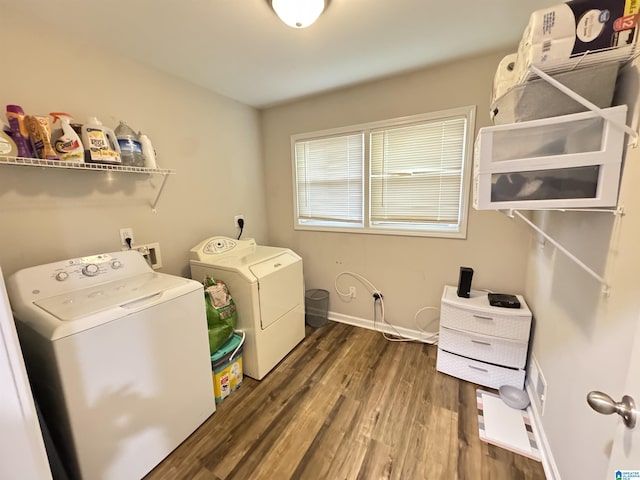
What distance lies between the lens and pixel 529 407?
1.60m

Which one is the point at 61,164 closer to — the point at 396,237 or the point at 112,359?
the point at 112,359

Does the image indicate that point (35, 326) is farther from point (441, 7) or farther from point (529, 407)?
point (529, 407)

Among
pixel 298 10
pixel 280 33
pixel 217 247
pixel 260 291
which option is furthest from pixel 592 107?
pixel 217 247

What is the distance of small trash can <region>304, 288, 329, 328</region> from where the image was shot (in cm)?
268

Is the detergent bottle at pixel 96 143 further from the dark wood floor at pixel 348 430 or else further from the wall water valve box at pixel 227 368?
the dark wood floor at pixel 348 430

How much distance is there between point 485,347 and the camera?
179 centimetres

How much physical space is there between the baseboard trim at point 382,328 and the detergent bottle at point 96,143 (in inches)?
89.4

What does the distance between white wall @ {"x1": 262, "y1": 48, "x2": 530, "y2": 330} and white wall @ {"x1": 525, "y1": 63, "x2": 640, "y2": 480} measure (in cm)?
51

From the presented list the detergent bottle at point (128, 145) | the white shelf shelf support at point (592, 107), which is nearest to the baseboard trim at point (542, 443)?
the white shelf shelf support at point (592, 107)

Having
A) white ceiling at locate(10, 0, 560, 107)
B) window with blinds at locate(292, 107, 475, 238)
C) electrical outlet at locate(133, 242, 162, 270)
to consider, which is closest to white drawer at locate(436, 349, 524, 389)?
window with blinds at locate(292, 107, 475, 238)

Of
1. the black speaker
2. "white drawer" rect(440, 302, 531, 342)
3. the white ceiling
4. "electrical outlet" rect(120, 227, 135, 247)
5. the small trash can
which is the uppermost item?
the white ceiling

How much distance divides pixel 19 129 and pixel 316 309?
2365mm

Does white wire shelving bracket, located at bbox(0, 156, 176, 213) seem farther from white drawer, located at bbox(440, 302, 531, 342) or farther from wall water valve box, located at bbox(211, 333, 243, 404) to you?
white drawer, located at bbox(440, 302, 531, 342)

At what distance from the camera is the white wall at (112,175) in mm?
1323
